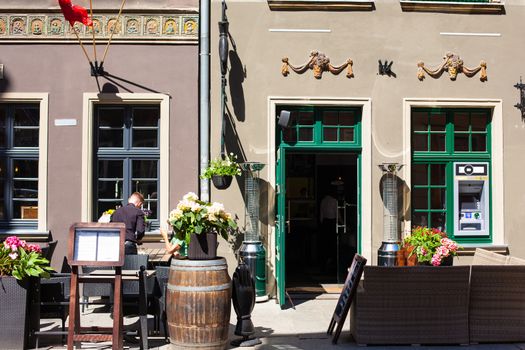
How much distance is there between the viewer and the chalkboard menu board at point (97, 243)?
6645mm

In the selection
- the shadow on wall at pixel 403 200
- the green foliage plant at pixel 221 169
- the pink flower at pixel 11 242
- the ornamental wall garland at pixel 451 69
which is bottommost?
the pink flower at pixel 11 242

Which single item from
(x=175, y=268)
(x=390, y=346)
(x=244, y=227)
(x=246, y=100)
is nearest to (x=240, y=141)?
(x=246, y=100)

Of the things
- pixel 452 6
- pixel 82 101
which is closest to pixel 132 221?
pixel 82 101

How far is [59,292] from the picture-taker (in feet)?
23.9

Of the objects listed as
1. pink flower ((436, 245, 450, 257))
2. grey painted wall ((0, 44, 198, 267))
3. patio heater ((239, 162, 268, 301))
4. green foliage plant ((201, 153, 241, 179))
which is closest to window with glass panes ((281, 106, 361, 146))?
patio heater ((239, 162, 268, 301))

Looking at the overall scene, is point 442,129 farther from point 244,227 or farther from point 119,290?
point 119,290

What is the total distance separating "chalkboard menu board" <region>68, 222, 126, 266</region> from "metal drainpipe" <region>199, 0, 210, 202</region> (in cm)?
291

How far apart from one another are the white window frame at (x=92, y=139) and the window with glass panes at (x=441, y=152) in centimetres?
380

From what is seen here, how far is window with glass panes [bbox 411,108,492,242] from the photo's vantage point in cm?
1005

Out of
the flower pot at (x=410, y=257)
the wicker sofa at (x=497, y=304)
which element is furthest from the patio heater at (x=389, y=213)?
the wicker sofa at (x=497, y=304)

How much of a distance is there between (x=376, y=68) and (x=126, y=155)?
4065 mm

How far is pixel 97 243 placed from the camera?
22.1ft

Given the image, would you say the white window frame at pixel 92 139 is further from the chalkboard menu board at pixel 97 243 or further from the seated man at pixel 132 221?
the chalkboard menu board at pixel 97 243

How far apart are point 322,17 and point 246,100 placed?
5.70ft
